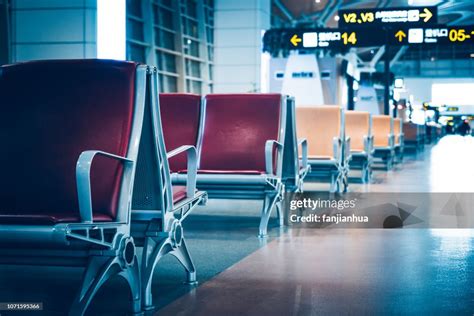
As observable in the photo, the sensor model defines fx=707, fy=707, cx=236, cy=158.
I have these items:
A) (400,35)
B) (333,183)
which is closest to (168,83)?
(400,35)

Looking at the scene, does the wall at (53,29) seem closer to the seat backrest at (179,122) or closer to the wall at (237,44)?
the seat backrest at (179,122)

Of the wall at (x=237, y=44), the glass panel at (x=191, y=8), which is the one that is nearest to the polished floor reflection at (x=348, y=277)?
the glass panel at (x=191, y=8)

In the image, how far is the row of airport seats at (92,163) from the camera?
2.91 meters

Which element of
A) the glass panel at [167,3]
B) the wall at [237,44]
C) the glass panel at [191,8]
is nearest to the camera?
the glass panel at [167,3]

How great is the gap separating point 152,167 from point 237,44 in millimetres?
23061

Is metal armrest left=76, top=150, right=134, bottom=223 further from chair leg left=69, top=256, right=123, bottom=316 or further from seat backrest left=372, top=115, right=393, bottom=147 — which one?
seat backrest left=372, top=115, right=393, bottom=147

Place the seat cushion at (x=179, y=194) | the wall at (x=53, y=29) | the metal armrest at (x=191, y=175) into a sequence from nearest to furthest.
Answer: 1. the seat cushion at (x=179, y=194)
2. the metal armrest at (x=191, y=175)
3. the wall at (x=53, y=29)

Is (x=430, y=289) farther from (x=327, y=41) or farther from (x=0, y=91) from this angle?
(x=327, y=41)

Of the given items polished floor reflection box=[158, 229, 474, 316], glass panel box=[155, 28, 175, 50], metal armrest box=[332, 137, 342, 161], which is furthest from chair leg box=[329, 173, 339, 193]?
glass panel box=[155, 28, 175, 50]

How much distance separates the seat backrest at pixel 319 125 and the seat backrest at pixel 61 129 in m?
5.82

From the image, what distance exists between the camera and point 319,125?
8930 mm

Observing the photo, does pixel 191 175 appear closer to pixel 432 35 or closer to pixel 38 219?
pixel 38 219

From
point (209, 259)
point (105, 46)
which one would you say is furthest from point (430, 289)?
point (105, 46)

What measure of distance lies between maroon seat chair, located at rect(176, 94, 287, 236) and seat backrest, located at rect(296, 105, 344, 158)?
261 cm
